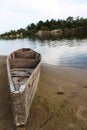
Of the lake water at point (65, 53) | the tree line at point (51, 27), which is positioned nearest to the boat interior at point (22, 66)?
the lake water at point (65, 53)

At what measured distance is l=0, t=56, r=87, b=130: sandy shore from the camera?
662 centimetres

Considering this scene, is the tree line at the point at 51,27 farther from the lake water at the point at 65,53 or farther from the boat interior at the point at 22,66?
the boat interior at the point at 22,66

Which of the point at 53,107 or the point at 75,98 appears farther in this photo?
the point at 75,98

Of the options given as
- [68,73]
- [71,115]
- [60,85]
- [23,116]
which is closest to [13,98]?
[23,116]

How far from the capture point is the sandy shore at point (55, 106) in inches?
261

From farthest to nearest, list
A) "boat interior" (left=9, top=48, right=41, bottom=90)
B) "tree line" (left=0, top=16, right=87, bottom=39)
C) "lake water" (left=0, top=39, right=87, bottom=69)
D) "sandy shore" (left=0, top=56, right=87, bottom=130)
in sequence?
1. "tree line" (left=0, top=16, right=87, bottom=39)
2. "lake water" (left=0, top=39, right=87, bottom=69)
3. "boat interior" (left=9, top=48, right=41, bottom=90)
4. "sandy shore" (left=0, top=56, right=87, bottom=130)

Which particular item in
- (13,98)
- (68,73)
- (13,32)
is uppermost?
(13,98)

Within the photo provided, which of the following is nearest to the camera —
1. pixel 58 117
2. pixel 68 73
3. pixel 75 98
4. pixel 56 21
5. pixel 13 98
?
pixel 13 98

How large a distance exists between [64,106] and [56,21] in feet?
322

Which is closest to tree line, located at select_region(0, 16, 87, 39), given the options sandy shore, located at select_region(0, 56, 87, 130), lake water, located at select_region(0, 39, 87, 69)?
lake water, located at select_region(0, 39, 87, 69)

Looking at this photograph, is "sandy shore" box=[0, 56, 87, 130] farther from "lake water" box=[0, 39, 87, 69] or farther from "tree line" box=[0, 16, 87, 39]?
"tree line" box=[0, 16, 87, 39]

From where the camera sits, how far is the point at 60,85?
1011cm

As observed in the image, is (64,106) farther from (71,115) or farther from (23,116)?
(23,116)

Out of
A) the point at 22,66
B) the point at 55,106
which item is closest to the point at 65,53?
the point at 22,66
